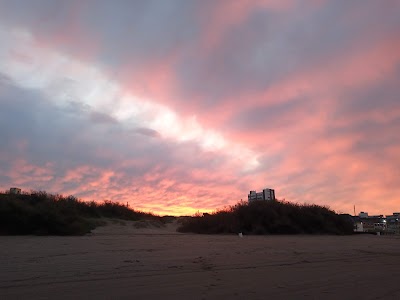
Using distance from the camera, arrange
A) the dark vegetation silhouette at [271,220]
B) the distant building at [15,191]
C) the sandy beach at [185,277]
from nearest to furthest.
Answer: the sandy beach at [185,277] < the distant building at [15,191] < the dark vegetation silhouette at [271,220]

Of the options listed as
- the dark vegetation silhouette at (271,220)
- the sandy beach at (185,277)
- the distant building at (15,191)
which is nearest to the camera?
the sandy beach at (185,277)

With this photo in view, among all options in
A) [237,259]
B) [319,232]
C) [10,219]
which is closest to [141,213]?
[319,232]

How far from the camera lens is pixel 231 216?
23.9 m

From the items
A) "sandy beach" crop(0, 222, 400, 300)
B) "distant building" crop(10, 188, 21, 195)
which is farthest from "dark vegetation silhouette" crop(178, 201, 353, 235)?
"sandy beach" crop(0, 222, 400, 300)

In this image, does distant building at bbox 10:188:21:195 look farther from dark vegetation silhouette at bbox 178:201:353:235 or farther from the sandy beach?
the sandy beach

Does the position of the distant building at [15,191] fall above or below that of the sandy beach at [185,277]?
above

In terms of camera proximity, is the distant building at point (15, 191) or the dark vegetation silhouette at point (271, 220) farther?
the dark vegetation silhouette at point (271, 220)

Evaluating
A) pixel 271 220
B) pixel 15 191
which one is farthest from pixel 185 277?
pixel 15 191

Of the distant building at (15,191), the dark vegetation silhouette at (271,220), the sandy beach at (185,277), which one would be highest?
the distant building at (15,191)

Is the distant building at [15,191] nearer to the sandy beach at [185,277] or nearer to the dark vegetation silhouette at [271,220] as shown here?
the dark vegetation silhouette at [271,220]

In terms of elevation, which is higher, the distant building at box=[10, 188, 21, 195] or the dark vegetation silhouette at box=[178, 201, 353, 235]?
the distant building at box=[10, 188, 21, 195]

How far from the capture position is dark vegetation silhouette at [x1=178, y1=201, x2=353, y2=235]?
23.0m

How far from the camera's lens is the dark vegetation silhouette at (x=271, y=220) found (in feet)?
75.4

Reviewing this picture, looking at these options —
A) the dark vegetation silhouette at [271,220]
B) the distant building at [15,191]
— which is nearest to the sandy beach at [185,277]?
the dark vegetation silhouette at [271,220]
